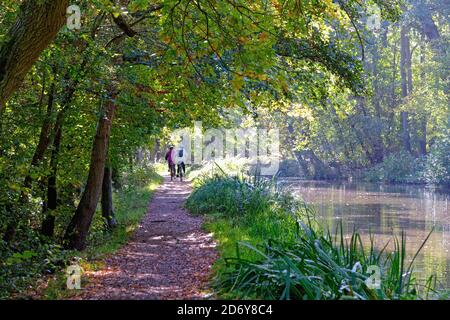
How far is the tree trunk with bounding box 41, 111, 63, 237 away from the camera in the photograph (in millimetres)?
10759

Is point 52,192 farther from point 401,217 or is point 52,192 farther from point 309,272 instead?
point 401,217

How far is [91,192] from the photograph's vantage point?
1195 cm

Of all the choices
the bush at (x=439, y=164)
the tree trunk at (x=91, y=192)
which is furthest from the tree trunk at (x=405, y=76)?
the tree trunk at (x=91, y=192)

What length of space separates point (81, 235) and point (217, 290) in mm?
5443

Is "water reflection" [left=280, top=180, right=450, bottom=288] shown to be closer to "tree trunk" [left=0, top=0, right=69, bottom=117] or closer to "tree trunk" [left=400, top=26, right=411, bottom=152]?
"tree trunk" [left=0, top=0, right=69, bottom=117]

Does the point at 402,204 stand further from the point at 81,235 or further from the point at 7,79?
the point at 7,79

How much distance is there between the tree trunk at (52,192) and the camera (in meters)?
10.8

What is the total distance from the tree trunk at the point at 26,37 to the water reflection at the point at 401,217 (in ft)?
26.3

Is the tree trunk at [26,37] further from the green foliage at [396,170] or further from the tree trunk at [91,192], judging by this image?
the green foliage at [396,170]

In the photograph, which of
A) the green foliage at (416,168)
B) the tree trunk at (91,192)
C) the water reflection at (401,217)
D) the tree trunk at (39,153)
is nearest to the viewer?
the tree trunk at (39,153)

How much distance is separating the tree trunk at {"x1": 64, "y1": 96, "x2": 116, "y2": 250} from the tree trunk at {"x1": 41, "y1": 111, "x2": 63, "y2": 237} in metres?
0.34

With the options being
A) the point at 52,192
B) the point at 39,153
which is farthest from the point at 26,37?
the point at 52,192

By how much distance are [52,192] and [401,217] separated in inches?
528

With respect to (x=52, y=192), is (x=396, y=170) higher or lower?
higher
